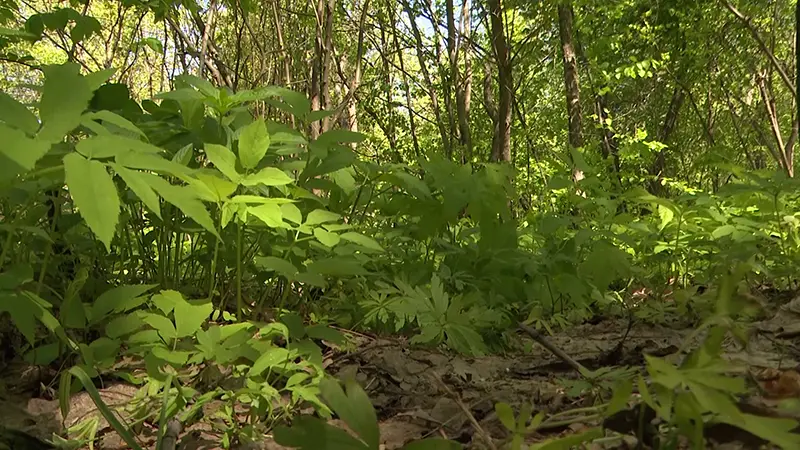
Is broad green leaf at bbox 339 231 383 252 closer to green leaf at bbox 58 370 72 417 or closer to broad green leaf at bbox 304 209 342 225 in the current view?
broad green leaf at bbox 304 209 342 225

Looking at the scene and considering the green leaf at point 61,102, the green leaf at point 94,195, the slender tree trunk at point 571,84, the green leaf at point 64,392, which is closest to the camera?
the green leaf at point 94,195

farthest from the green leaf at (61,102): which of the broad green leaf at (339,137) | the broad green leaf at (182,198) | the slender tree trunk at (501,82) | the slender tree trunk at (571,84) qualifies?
the slender tree trunk at (571,84)

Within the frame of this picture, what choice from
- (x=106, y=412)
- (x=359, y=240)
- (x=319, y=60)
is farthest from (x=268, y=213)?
(x=319, y=60)

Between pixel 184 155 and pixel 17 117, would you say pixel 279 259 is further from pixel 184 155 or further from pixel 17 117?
pixel 17 117

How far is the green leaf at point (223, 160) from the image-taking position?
4.39ft

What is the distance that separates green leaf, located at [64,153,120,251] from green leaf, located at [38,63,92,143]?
0.07 meters

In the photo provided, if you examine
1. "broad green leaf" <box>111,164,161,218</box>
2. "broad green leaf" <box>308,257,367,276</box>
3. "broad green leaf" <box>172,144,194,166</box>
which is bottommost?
"broad green leaf" <box>308,257,367,276</box>

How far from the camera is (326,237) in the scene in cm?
156

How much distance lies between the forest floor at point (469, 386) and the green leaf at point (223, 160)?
1.76 feet

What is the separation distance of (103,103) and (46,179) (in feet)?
2.17

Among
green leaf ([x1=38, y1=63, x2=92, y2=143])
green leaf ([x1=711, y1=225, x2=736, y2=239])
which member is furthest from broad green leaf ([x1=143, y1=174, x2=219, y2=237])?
green leaf ([x1=711, y1=225, x2=736, y2=239])

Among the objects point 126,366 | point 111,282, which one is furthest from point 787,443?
point 111,282

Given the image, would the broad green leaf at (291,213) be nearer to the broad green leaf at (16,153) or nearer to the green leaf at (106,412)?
the green leaf at (106,412)

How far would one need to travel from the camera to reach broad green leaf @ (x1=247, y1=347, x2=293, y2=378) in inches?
45.9
